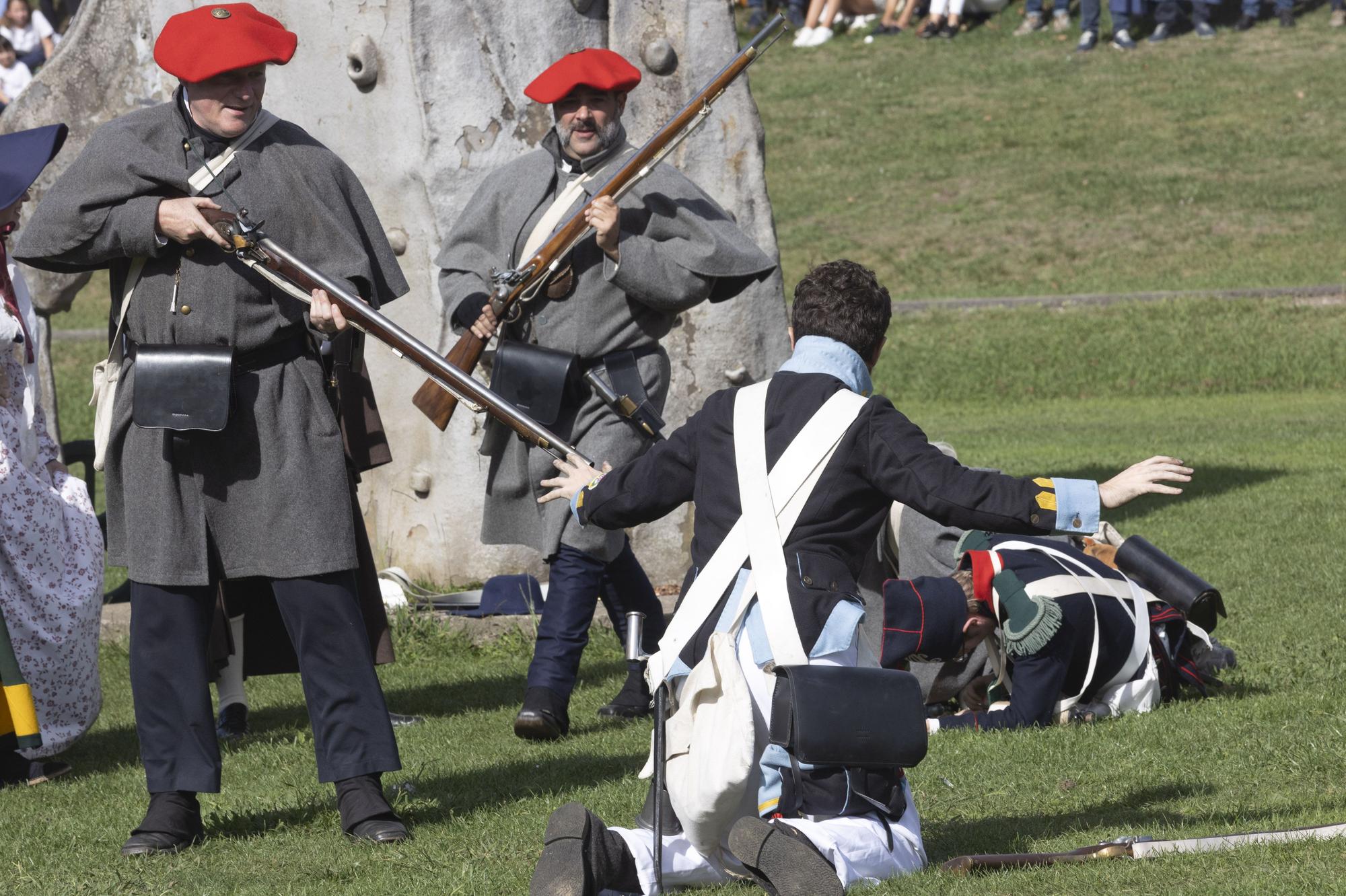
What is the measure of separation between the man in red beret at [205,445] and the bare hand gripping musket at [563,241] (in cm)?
127

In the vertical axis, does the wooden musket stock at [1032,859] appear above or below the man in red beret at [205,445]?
below

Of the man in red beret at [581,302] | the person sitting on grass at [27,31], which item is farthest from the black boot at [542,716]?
the person sitting on grass at [27,31]

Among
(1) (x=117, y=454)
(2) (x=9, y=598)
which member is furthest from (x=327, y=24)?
(1) (x=117, y=454)

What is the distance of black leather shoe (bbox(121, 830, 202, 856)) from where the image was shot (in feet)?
14.7

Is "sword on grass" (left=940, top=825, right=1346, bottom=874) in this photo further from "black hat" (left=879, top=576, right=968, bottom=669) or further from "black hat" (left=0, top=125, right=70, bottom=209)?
"black hat" (left=0, top=125, right=70, bottom=209)

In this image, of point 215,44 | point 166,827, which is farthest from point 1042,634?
point 215,44

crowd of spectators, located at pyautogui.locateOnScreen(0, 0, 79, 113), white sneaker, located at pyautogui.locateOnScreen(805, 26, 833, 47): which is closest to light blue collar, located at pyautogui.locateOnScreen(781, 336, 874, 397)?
crowd of spectators, located at pyautogui.locateOnScreen(0, 0, 79, 113)

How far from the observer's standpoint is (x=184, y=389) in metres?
4.41

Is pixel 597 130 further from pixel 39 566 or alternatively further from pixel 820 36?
pixel 820 36

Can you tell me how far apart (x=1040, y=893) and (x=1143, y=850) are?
36cm

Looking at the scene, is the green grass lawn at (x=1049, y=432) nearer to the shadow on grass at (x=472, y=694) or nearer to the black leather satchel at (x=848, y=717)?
the shadow on grass at (x=472, y=694)

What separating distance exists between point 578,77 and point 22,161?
1699 mm

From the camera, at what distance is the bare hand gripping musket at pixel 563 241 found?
5.80m

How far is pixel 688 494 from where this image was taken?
4.11 m
